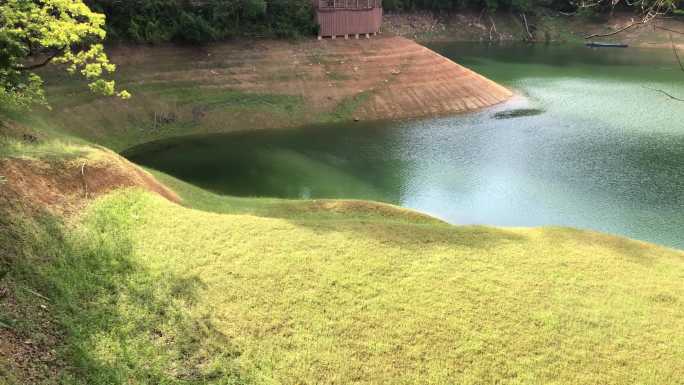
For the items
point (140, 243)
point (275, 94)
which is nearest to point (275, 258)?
point (140, 243)

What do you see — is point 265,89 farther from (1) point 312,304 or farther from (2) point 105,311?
(2) point 105,311

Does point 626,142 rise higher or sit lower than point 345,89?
lower

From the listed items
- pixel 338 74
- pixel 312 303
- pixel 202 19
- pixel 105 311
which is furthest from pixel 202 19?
pixel 312 303

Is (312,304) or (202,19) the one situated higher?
(202,19)

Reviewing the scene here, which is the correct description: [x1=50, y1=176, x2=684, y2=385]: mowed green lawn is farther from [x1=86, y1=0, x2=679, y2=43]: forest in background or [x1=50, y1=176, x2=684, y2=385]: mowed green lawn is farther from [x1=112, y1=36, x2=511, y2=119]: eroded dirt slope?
[x1=86, y1=0, x2=679, y2=43]: forest in background

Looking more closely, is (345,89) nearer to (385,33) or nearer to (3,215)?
(385,33)
